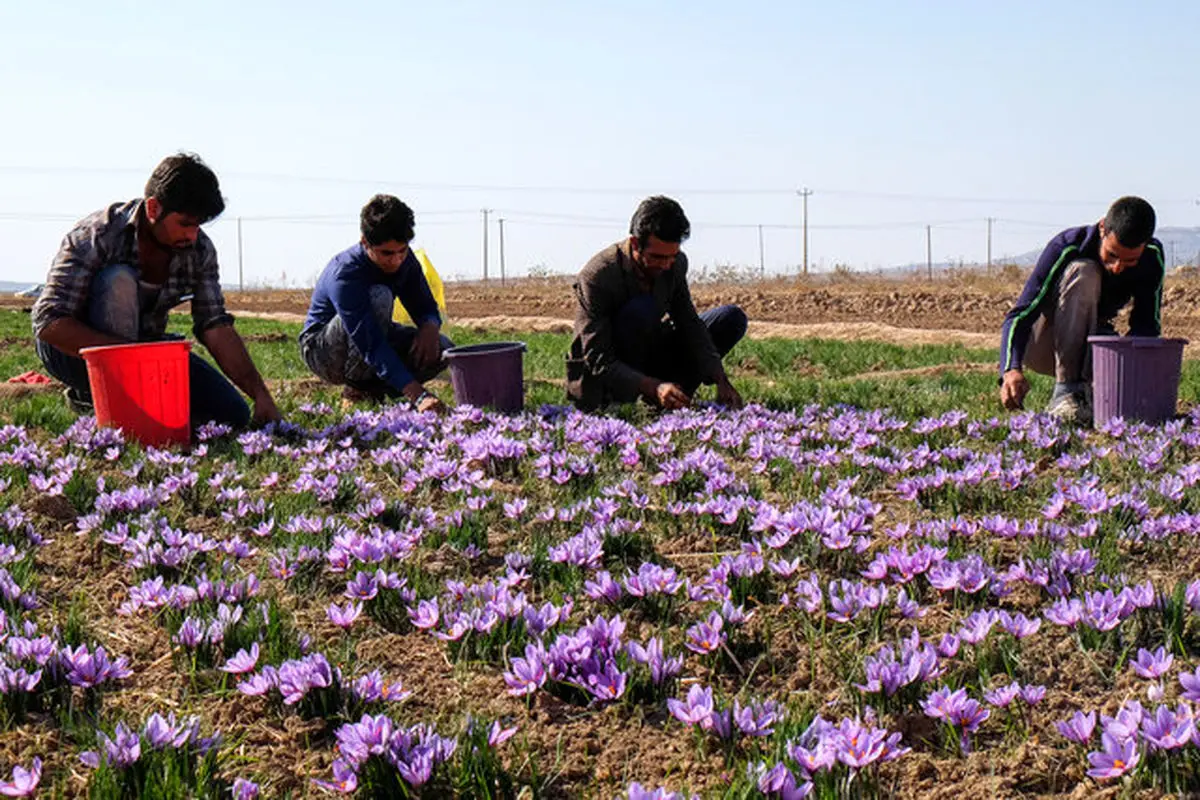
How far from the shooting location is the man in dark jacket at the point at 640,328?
5.68 m

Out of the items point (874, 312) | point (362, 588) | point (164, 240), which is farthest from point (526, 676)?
point (874, 312)

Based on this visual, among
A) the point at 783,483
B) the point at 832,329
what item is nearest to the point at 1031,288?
the point at 783,483

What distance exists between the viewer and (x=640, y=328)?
20.1ft

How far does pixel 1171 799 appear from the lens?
1731 mm

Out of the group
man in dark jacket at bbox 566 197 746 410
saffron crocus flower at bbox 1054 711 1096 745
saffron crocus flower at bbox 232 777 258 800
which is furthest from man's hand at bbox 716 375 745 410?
saffron crocus flower at bbox 232 777 258 800

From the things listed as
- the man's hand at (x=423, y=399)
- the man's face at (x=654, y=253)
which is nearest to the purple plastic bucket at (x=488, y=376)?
the man's hand at (x=423, y=399)

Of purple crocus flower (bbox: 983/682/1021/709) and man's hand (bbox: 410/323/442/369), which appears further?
man's hand (bbox: 410/323/442/369)

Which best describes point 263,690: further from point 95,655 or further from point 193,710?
point 95,655

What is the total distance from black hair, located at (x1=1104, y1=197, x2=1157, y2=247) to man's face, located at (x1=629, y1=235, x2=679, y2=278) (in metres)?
2.10

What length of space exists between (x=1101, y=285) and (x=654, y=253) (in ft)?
7.73

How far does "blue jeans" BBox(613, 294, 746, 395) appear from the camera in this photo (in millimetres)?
6090

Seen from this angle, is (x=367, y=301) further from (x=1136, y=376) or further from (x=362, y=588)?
(x=1136, y=376)

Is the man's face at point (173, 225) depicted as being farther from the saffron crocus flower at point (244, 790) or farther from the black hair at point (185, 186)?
the saffron crocus flower at point (244, 790)

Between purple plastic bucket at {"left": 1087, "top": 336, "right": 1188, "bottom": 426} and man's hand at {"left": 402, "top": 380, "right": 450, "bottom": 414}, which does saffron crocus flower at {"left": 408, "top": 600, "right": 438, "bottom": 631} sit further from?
purple plastic bucket at {"left": 1087, "top": 336, "right": 1188, "bottom": 426}
